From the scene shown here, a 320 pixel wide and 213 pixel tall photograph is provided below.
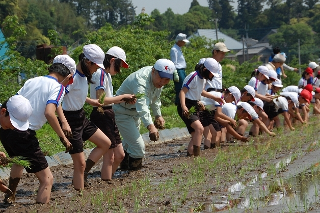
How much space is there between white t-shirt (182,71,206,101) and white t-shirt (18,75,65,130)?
451cm

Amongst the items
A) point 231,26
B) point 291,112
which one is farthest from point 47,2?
point 291,112

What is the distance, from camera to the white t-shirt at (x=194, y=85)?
11234mm

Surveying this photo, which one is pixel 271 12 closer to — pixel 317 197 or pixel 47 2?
pixel 47 2

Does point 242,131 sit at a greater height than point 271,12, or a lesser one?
greater

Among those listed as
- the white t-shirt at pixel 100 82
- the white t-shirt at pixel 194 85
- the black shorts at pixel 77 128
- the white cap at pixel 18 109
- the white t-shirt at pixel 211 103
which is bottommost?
the white t-shirt at pixel 211 103

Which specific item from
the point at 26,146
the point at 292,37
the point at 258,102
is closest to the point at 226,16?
the point at 292,37

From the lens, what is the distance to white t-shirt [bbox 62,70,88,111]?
26.0 feet

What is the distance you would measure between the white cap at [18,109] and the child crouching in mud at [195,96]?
4.62m

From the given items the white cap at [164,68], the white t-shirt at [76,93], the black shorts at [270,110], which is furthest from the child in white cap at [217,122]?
the white t-shirt at [76,93]

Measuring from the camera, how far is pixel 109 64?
8.90 meters

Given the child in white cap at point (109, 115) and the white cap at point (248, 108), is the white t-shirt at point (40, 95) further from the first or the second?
the white cap at point (248, 108)

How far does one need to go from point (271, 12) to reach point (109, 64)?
3451 inches

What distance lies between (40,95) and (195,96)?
4.84m

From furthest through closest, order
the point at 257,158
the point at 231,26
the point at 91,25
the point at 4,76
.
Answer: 1. the point at 231,26
2. the point at 91,25
3. the point at 4,76
4. the point at 257,158
